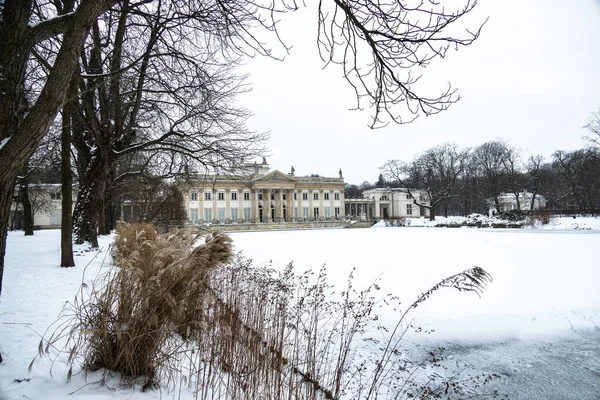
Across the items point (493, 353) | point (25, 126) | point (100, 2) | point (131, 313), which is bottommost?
point (493, 353)

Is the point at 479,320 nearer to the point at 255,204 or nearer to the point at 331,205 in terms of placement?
the point at 255,204

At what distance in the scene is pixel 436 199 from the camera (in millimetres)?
47000

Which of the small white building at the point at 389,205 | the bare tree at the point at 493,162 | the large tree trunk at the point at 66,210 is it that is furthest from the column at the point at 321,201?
→ the large tree trunk at the point at 66,210

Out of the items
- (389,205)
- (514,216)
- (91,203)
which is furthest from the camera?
(389,205)

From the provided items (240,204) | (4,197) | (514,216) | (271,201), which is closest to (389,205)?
(271,201)

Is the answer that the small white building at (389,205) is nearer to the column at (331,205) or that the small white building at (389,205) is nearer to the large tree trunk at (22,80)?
the column at (331,205)

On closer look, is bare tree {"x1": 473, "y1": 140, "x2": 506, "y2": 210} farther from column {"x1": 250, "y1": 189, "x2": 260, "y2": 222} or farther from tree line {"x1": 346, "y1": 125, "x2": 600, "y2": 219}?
column {"x1": 250, "y1": 189, "x2": 260, "y2": 222}

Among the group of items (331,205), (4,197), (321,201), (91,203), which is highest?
(321,201)

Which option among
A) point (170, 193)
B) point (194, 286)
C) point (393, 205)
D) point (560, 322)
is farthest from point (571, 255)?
point (393, 205)

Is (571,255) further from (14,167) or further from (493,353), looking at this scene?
(14,167)

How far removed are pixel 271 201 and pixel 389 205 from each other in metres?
22.3

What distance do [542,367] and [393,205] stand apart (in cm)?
6198

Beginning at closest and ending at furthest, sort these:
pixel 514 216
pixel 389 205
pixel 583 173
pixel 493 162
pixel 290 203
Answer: pixel 514 216 < pixel 583 173 < pixel 493 162 < pixel 290 203 < pixel 389 205

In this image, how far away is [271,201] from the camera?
188 ft
